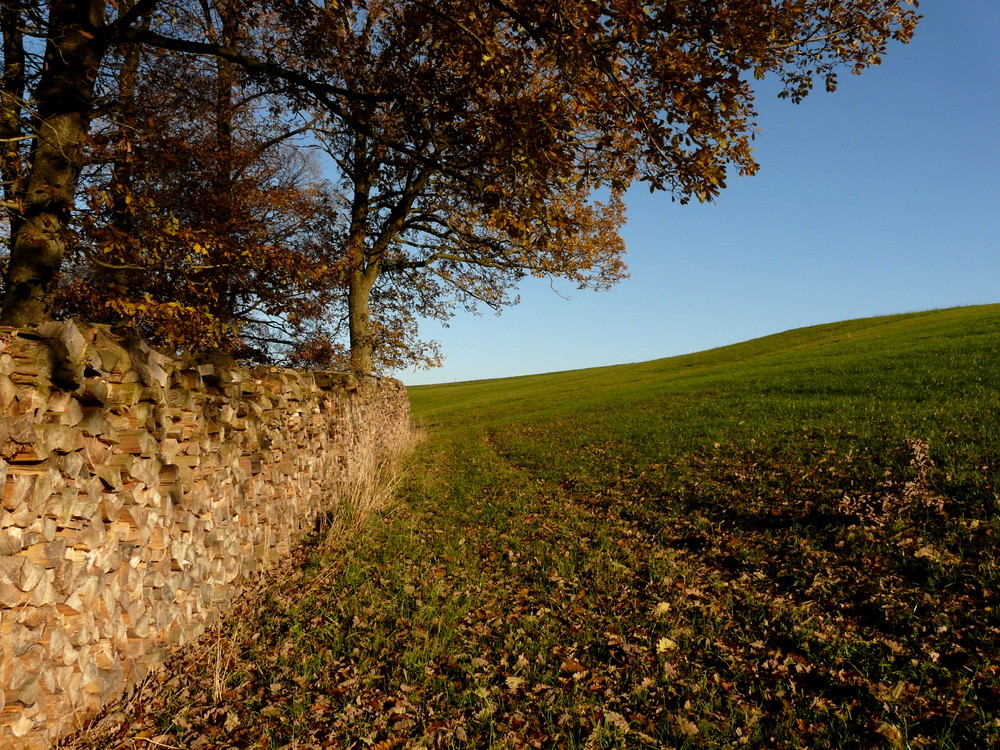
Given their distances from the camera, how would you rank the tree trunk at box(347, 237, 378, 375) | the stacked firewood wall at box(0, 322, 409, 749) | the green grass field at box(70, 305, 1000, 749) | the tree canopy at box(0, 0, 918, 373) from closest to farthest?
the stacked firewood wall at box(0, 322, 409, 749) → the green grass field at box(70, 305, 1000, 749) → the tree canopy at box(0, 0, 918, 373) → the tree trunk at box(347, 237, 378, 375)

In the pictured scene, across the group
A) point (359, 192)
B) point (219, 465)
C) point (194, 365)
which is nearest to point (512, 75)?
point (194, 365)

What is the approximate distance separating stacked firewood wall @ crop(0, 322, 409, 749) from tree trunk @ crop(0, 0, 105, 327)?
3.98 meters

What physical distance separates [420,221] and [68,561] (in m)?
18.7

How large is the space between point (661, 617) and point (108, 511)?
4790 millimetres

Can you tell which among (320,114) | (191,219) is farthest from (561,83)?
(191,219)

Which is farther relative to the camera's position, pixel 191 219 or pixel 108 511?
pixel 191 219

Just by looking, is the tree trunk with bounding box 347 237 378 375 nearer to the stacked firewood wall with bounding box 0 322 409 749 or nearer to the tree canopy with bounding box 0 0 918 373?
the tree canopy with bounding box 0 0 918 373

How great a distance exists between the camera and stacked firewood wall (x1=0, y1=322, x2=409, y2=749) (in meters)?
3.46

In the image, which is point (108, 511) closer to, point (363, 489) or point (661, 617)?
point (661, 617)

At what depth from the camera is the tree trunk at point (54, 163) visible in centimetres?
793

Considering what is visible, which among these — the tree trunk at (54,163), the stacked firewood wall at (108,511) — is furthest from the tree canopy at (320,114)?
the stacked firewood wall at (108,511)

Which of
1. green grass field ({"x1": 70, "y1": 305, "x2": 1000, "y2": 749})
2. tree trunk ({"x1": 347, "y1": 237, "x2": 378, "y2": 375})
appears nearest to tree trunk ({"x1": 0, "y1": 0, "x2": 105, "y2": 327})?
green grass field ({"x1": 70, "y1": 305, "x2": 1000, "y2": 749})

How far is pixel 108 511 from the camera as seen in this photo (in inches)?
166

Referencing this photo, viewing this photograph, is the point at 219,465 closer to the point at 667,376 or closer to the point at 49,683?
the point at 49,683
